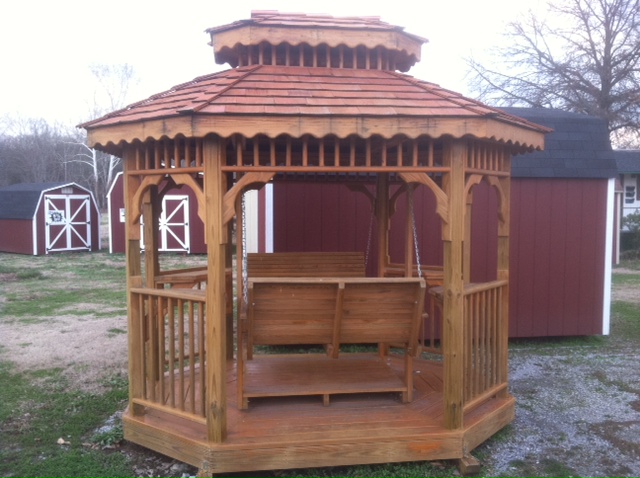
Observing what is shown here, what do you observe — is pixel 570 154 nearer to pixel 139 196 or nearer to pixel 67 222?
pixel 139 196

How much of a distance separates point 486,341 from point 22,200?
1865 cm

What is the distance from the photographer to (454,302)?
12.9ft

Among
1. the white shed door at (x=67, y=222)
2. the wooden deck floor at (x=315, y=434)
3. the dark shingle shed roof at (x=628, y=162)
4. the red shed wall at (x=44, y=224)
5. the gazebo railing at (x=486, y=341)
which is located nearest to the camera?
the wooden deck floor at (x=315, y=434)

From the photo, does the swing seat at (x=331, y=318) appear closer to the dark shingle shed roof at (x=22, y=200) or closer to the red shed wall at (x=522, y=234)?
the red shed wall at (x=522, y=234)

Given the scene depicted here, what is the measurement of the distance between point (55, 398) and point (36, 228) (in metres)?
14.9

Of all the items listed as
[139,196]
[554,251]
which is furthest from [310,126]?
[554,251]

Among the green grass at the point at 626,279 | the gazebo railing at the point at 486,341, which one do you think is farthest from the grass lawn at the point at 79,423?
the green grass at the point at 626,279

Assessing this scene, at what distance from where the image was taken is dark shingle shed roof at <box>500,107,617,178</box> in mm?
7305

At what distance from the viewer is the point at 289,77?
418 cm

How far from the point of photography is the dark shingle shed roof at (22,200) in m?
18.6

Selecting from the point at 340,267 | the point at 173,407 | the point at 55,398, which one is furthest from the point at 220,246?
the point at 55,398

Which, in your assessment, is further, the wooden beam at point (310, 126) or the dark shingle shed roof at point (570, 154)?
the dark shingle shed roof at point (570, 154)

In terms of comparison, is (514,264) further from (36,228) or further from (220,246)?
(36,228)

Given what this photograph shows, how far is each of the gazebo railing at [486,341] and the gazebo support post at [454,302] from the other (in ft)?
0.51
